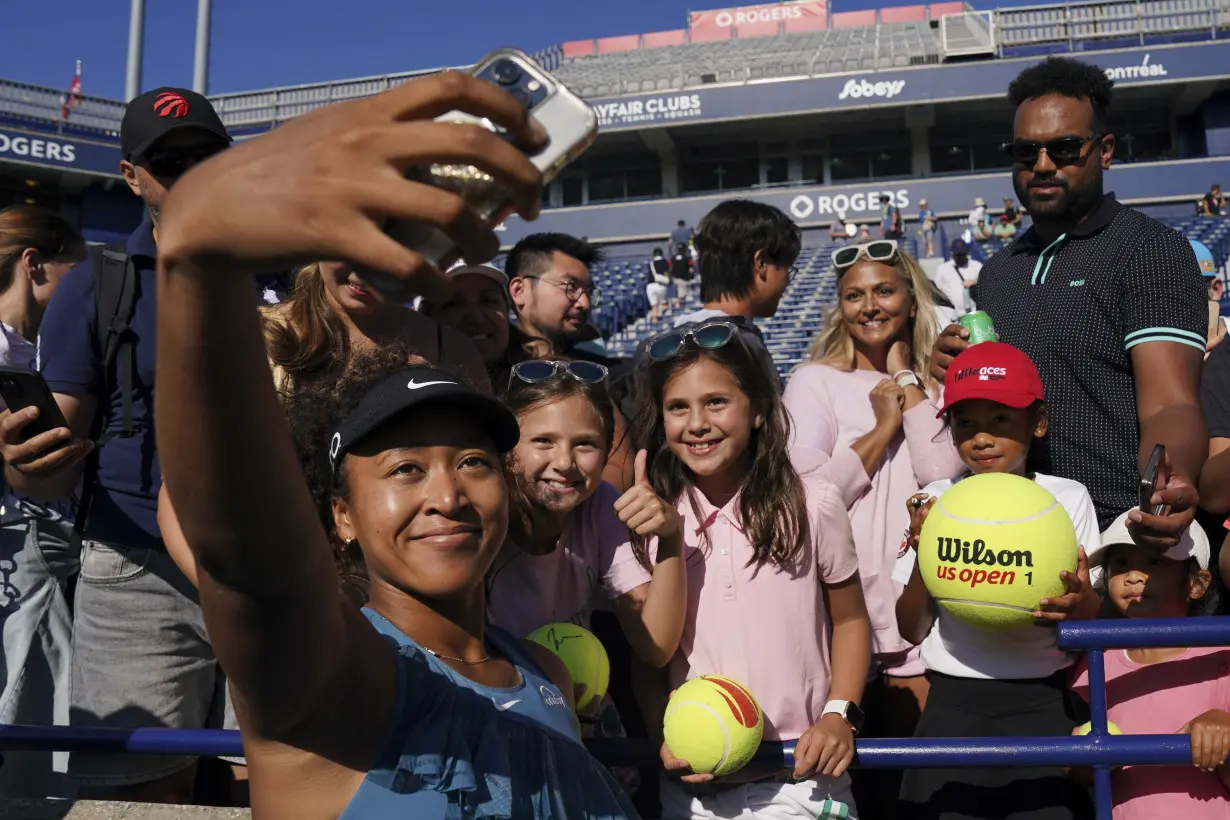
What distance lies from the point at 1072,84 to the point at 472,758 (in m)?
2.81

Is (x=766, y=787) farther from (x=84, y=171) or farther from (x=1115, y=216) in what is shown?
(x=84, y=171)

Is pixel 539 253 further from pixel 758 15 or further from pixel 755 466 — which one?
pixel 758 15

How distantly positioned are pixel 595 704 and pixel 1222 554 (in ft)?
5.73

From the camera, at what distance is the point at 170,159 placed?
3041 millimetres

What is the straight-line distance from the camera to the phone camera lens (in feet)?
3.37

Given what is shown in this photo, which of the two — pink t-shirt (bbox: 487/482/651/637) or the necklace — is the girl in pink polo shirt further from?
the necklace

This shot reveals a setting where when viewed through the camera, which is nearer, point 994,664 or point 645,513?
point 645,513

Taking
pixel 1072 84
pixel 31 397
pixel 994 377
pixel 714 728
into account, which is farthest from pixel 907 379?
pixel 31 397

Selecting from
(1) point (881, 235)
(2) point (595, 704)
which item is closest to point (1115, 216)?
(2) point (595, 704)

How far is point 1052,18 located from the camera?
31328mm

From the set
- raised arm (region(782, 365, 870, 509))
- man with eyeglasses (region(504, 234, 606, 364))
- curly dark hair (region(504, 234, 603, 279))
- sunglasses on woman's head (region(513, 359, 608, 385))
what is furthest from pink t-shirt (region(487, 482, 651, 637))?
curly dark hair (region(504, 234, 603, 279))

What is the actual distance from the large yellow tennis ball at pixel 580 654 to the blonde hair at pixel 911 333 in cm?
165

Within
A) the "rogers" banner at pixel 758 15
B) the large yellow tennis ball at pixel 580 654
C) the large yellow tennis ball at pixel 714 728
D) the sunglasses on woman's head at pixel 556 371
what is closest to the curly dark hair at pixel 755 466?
the sunglasses on woman's head at pixel 556 371

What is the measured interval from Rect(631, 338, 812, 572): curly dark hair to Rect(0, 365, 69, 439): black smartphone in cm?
152
